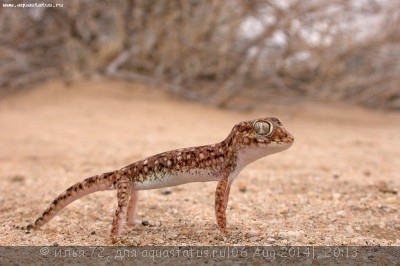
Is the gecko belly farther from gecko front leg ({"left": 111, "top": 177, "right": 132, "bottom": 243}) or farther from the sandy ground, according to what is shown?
the sandy ground

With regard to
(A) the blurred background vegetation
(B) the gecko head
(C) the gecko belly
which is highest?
(A) the blurred background vegetation

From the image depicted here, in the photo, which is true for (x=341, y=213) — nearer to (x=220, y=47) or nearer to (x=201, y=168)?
(x=201, y=168)

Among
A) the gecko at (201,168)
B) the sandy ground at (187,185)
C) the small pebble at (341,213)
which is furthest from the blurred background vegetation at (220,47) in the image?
the gecko at (201,168)

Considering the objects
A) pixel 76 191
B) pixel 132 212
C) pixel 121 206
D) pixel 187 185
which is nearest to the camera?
pixel 121 206

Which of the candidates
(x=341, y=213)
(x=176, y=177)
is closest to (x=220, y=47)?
(x=341, y=213)

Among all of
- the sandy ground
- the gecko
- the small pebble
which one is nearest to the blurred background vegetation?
the sandy ground

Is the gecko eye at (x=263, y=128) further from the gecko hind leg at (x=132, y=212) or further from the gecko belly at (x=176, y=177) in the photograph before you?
the gecko hind leg at (x=132, y=212)
